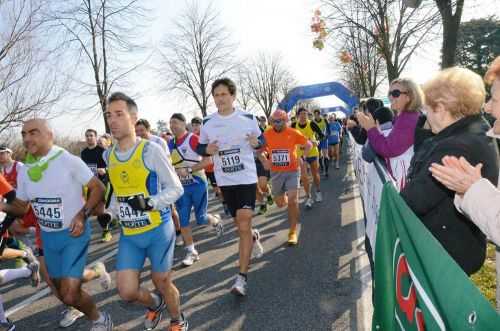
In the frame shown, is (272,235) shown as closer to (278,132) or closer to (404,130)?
(278,132)

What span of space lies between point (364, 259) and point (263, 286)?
148cm

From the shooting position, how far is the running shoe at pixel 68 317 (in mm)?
3865

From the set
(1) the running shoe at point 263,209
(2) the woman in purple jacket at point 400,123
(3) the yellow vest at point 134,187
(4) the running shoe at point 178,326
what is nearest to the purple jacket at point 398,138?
(2) the woman in purple jacket at point 400,123

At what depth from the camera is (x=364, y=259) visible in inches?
194

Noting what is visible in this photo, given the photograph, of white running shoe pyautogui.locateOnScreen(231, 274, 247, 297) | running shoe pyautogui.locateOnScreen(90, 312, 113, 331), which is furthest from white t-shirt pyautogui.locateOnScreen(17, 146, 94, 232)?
white running shoe pyautogui.locateOnScreen(231, 274, 247, 297)

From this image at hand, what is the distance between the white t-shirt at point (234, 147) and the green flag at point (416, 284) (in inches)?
86.6

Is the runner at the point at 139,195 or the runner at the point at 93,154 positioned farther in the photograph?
the runner at the point at 93,154

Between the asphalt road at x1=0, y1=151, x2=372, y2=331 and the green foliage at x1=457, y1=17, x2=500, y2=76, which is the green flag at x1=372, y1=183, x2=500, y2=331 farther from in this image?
the green foliage at x1=457, y1=17, x2=500, y2=76

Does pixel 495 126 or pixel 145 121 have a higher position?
pixel 145 121

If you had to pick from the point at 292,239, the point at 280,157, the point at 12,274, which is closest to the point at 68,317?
the point at 12,274

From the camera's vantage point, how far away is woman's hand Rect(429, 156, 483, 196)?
1.68 m

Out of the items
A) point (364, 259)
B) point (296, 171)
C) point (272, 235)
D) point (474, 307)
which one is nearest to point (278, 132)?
point (296, 171)

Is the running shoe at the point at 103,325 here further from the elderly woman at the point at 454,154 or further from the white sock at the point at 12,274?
the elderly woman at the point at 454,154

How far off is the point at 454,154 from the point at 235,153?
272 centimetres
